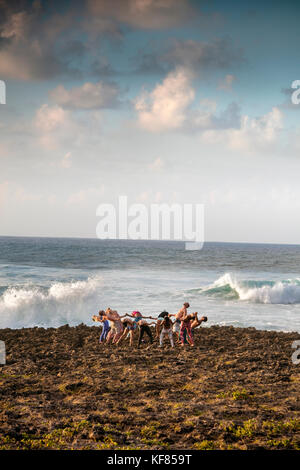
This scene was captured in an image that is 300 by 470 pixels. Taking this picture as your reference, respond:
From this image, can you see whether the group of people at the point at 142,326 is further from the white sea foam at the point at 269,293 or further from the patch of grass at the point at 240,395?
the white sea foam at the point at 269,293

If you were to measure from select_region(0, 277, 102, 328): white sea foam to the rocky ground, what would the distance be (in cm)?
777

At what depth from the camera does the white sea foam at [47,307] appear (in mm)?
25781

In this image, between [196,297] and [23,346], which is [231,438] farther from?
[196,297]

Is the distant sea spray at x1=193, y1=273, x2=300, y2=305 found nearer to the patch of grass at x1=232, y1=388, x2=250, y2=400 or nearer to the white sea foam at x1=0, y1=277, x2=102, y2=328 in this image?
the white sea foam at x1=0, y1=277, x2=102, y2=328

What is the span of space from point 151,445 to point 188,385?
4.21 meters

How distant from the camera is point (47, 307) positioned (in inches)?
1144

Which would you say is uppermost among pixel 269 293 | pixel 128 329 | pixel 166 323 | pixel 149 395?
pixel 166 323

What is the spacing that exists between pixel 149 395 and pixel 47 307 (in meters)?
19.5

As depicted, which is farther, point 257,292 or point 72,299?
point 257,292

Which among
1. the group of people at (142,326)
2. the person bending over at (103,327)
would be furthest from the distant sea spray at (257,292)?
the person bending over at (103,327)

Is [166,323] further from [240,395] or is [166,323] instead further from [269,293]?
[269,293]

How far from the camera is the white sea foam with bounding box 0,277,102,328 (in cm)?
2578

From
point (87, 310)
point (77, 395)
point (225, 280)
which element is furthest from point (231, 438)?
point (225, 280)

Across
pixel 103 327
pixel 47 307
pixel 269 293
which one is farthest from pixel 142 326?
pixel 269 293
